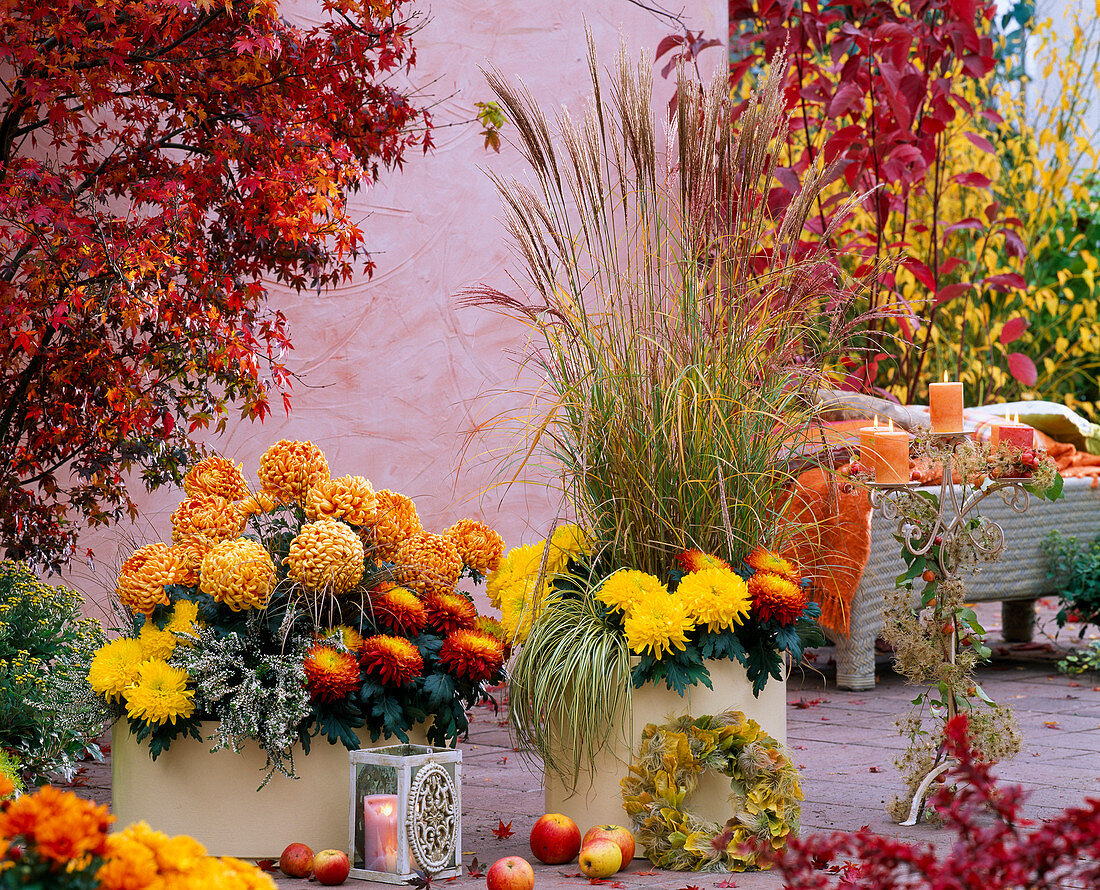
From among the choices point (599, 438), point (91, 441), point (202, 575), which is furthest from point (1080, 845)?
point (91, 441)

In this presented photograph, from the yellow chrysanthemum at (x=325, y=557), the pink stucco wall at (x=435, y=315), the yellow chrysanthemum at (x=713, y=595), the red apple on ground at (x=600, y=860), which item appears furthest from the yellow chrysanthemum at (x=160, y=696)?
the pink stucco wall at (x=435, y=315)

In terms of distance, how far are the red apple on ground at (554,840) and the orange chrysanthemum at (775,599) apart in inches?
21.3

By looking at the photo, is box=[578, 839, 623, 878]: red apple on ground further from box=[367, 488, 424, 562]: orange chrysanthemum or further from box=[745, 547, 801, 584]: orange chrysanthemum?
box=[367, 488, 424, 562]: orange chrysanthemum

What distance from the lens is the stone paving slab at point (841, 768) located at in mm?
2418

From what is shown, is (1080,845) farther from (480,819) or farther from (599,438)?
(480,819)

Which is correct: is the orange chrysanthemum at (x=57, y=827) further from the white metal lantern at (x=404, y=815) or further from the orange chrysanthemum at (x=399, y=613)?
the orange chrysanthemum at (x=399, y=613)

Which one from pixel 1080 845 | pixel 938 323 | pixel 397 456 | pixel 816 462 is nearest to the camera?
pixel 1080 845

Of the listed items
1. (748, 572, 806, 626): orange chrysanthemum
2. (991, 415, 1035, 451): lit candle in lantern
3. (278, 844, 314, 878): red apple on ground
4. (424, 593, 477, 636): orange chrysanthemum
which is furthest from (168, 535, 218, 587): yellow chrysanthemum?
(991, 415, 1035, 451): lit candle in lantern

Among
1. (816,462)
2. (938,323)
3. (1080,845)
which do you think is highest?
(938,323)

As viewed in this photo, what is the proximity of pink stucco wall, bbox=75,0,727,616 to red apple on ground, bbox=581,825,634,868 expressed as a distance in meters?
2.10

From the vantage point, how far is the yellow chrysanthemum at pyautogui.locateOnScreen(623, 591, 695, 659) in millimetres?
2410

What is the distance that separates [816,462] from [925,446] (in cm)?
25

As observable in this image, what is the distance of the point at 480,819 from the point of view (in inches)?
109

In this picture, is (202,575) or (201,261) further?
(201,261)
